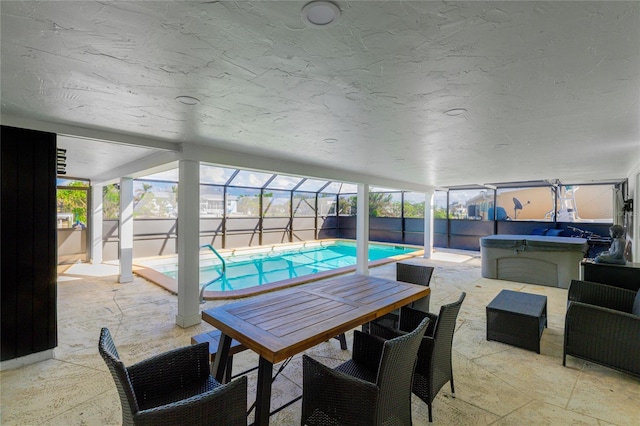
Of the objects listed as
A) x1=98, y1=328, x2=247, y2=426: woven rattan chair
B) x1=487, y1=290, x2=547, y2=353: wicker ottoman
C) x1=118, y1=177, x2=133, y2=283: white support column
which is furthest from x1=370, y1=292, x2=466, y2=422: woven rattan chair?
x1=118, y1=177, x2=133, y2=283: white support column

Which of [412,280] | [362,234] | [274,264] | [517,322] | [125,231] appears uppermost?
[125,231]

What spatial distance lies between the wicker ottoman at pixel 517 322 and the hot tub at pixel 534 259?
3.05m

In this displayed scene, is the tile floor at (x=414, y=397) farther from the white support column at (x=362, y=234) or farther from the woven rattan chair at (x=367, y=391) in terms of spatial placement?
the white support column at (x=362, y=234)

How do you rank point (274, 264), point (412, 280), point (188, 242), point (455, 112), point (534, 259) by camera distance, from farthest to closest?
point (274, 264), point (534, 259), point (188, 242), point (412, 280), point (455, 112)

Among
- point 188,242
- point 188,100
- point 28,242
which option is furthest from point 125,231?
point 188,100

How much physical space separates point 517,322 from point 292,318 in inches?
108

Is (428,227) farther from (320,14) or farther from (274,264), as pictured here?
(320,14)

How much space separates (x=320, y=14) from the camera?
4.10 ft

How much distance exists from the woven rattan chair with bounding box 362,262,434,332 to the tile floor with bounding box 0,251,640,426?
1.97ft

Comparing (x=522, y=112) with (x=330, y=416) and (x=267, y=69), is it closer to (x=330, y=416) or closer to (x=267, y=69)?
(x=267, y=69)

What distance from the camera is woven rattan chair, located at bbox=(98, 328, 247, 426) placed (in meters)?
1.24

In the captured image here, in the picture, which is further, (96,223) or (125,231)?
(96,223)

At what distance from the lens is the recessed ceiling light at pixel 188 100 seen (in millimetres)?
2193

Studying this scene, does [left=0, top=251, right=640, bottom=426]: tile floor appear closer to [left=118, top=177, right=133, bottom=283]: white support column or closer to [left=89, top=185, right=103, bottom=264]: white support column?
[left=118, top=177, right=133, bottom=283]: white support column
